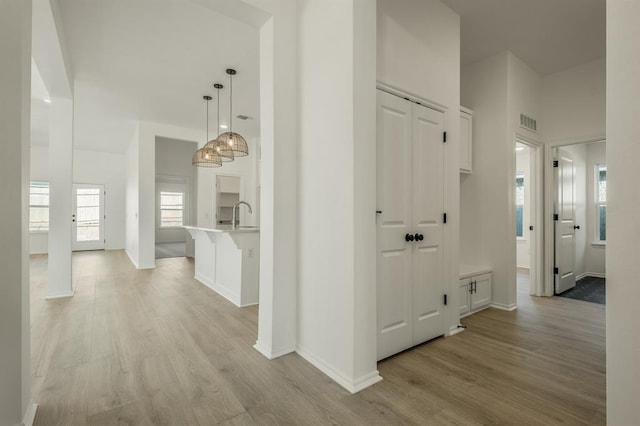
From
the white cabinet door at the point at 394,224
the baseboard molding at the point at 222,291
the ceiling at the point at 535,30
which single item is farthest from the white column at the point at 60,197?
the ceiling at the point at 535,30

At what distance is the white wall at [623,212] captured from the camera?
2.78 ft

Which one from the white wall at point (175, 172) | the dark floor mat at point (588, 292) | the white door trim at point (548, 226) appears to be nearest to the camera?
the dark floor mat at point (588, 292)

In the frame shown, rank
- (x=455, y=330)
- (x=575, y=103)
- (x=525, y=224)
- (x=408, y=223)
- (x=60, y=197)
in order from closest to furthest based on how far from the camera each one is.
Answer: (x=408, y=223) → (x=455, y=330) → (x=60, y=197) → (x=575, y=103) → (x=525, y=224)

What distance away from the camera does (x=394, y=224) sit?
2359 mm

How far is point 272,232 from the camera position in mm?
2303

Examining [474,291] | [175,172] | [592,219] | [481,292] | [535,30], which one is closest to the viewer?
[535,30]

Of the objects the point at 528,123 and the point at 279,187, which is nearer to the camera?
the point at 279,187

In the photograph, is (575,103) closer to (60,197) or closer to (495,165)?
(495,165)

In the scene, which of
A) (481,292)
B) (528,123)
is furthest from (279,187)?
(528,123)

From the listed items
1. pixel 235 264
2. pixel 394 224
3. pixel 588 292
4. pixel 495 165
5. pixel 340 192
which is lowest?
pixel 588 292

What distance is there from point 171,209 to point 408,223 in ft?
35.0

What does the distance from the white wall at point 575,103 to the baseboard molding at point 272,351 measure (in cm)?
451

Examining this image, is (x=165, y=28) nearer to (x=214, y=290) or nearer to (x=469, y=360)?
(x=214, y=290)

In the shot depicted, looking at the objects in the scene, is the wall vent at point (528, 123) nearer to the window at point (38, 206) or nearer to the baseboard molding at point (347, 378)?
the baseboard molding at point (347, 378)
